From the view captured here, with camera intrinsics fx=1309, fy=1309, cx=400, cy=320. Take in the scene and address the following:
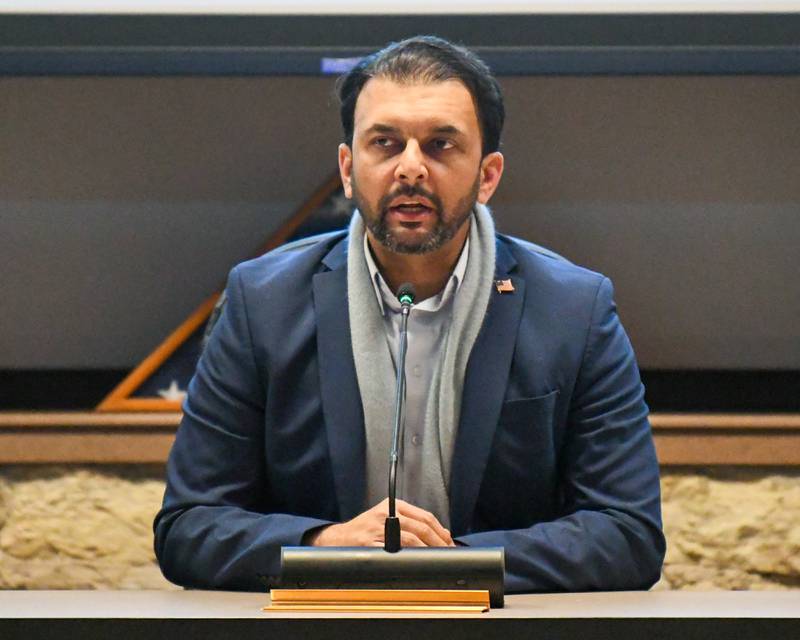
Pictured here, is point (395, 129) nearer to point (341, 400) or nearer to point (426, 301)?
point (426, 301)

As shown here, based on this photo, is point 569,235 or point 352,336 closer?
point 352,336

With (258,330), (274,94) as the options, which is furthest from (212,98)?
(258,330)

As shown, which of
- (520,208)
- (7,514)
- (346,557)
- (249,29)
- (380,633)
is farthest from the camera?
(520,208)

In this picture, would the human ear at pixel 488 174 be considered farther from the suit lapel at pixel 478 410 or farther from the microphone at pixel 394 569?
the microphone at pixel 394 569

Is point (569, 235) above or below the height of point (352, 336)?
below

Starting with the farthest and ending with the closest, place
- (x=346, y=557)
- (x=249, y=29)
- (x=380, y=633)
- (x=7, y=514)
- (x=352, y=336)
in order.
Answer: (x=7, y=514) → (x=249, y=29) → (x=352, y=336) → (x=346, y=557) → (x=380, y=633)

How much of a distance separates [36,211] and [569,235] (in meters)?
1.32

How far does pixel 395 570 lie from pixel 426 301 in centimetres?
60

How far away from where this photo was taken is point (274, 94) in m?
3.20

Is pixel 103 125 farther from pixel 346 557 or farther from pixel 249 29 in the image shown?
pixel 346 557

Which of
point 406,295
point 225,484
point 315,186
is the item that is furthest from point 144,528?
point 406,295

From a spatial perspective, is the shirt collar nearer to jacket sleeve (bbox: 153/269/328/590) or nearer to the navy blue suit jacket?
the navy blue suit jacket

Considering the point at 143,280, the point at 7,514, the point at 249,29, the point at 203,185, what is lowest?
the point at 7,514

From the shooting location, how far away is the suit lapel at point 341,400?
5.88ft
